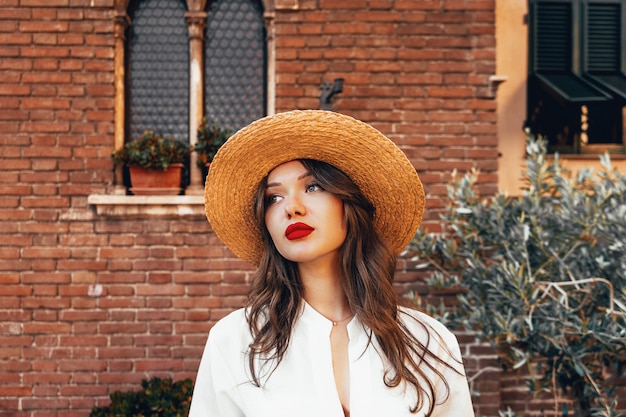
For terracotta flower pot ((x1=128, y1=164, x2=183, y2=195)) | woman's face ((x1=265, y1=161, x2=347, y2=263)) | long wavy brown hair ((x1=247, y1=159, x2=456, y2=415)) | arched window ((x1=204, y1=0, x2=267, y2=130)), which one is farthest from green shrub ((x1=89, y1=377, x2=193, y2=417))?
woman's face ((x1=265, y1=161, x2=347, y2=263))

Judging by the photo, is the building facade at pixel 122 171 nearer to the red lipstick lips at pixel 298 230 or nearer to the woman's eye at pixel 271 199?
the woman's eye at pixel 271 199

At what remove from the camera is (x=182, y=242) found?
4.38 m

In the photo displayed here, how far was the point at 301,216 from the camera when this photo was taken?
1657mm

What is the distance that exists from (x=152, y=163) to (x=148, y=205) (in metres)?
0.29

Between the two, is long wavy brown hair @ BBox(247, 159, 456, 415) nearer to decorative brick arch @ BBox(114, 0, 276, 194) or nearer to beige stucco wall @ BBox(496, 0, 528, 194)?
decorative brick arch @ BBox(114, 0, 276, 194)

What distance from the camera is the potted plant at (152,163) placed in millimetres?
4316

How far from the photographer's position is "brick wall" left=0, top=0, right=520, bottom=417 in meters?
4.32

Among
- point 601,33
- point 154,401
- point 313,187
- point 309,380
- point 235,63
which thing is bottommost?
point 154,401

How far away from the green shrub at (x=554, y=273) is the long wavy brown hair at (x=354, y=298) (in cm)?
186

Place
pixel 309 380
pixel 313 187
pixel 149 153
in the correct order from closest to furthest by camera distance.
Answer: pixel 309 380 < pixel 313 187 < pixel 149 153

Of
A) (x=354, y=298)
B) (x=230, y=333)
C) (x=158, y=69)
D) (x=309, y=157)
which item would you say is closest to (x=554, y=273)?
(x=354, y=298)

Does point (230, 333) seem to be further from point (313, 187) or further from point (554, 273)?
point (554, 273)

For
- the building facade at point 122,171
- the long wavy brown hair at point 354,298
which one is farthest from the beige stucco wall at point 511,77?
the long wavy brown hair at point 354,298

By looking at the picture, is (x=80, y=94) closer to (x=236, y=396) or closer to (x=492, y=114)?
(x=492, y=114)
